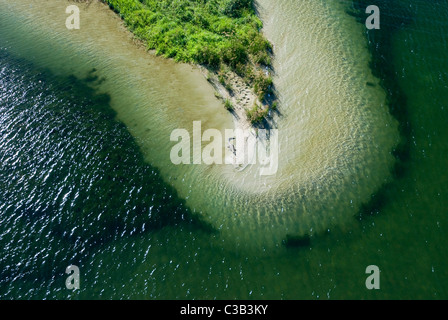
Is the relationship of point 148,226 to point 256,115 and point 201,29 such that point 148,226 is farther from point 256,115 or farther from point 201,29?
point 201,29

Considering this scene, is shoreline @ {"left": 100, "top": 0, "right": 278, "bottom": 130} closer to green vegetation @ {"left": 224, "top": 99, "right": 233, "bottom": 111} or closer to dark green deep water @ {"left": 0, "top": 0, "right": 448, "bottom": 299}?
green vegetation @ {"left": 224, "top": 99, "right": 233, "bottom": 111}

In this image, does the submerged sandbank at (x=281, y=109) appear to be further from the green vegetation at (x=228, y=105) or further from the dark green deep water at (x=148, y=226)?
the dark green deep water at (x=148, y=226)

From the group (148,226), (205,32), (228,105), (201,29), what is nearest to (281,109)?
(228,105)

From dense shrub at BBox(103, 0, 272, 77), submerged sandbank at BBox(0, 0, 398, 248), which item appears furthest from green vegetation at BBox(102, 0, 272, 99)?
submerged sandbank at BBox(0, 0, 398, 248)

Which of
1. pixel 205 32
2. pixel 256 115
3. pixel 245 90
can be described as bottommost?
pixel 256 115

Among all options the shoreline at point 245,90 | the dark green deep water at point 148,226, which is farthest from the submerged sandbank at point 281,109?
the dark green deep water at point 148,226

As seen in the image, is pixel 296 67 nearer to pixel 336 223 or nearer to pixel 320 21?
pixel 320 21
